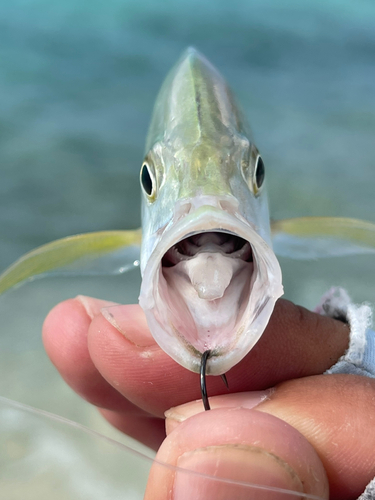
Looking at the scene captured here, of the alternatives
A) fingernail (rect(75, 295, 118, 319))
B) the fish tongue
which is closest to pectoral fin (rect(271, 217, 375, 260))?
fingernail (rect(75, 295, 118, 319))

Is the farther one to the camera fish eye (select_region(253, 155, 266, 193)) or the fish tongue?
fish eye (select_region(253, 155, 266, 193))

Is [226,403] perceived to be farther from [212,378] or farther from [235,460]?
[235,460]

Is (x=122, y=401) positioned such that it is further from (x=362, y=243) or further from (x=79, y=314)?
(x=362, y=243)

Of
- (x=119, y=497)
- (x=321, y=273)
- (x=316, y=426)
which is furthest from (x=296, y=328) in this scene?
(x=321, y=273)

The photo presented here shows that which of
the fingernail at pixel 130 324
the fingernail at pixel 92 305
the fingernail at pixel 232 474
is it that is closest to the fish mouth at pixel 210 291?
the fingernail at pixel 232 474

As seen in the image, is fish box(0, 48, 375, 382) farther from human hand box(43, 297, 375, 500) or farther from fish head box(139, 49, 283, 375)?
human hand box(43, 297, 375, 500)

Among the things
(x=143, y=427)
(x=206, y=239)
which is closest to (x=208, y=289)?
(x=206, y=239)
